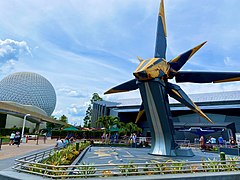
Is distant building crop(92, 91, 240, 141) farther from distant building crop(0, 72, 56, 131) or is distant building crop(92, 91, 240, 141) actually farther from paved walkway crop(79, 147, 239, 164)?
paved walkway crop(79, 147, 239, 164)

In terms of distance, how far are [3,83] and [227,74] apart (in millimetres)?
61903

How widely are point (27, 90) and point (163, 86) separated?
53.5 m

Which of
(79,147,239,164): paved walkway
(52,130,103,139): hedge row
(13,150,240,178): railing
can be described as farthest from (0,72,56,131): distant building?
(13,150,240,178): railing

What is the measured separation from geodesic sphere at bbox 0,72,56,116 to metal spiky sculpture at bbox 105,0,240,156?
171 feet

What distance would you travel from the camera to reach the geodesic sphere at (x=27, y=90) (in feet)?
193

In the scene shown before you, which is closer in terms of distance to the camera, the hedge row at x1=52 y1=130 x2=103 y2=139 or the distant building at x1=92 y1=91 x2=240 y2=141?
the hedge row at x1=52 y1=130 x2=103 y2=139

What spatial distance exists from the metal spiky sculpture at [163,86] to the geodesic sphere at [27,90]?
52.0m

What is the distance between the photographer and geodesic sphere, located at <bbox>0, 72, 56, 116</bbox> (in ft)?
193

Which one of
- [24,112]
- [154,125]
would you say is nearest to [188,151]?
[154,125]

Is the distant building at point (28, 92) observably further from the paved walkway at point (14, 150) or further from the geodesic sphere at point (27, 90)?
the paved walkway at point (14, 150)

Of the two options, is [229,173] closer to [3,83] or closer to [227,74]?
[227,74]

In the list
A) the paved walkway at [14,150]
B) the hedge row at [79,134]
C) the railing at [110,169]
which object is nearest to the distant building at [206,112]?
the hedge row at [79,134]

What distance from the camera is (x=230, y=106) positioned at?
152ft

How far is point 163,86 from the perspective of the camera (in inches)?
592
